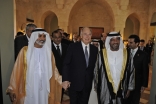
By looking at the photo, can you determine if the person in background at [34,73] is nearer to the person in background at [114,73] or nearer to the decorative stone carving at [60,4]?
the person in background at [114,73]

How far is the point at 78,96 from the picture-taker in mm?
2473

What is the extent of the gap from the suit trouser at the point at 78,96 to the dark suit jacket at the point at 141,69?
0.98m

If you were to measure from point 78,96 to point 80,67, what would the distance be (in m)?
0.52

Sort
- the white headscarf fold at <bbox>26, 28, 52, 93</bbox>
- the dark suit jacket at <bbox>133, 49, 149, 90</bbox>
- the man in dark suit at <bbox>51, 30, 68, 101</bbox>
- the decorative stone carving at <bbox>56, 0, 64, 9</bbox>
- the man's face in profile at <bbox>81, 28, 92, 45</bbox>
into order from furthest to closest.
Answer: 1. the decorative stone carving at <bbox>56, 0, 64, 9</bbox>
2. the man in dark suit at <bbox>51, 30, 68, 101</bbox>
3. the dark suit jacket at <bbox>133, 49, 149, 90</bbox>
4. the man's face in profile at <bbox>81, 28, 92, 45</bbox>
5. the white headscarf fold at <bbox>26, 28, 52, 93</bbox>

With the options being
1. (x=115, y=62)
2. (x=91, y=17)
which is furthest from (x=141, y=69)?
(x=91, y=17)

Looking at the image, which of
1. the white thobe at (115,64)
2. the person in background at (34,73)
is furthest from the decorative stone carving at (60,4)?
the white thobe at (115,64)

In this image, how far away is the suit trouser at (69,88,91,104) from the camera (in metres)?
2.40

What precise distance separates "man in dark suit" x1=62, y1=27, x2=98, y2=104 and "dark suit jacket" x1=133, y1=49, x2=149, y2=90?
816 millimetres

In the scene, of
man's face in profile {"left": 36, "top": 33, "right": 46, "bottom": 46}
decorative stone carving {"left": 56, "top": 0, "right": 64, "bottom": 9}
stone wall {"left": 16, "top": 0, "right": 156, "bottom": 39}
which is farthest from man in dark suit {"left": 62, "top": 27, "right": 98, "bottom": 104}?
decorative stone carving {"left": 56, "top": 0, "right": 64, "bottom": 9}

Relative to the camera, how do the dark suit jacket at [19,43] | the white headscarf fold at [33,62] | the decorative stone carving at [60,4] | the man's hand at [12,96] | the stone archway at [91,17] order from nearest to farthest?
the man's hand at [12,96], the white headscarf fold at [33,62], the dark suit jacket at [19,43], the decorative stone carving at [60,4], the stone archway at [91,17]

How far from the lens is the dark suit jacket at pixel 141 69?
2.62 m

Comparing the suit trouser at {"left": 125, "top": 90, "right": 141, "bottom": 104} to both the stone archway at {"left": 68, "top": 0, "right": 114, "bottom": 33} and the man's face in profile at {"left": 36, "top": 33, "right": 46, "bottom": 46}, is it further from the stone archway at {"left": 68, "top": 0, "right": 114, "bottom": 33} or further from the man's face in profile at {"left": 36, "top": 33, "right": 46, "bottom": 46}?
the stone archway at {"left": 68, "top": 0, "right": 114, "bottom": 33}

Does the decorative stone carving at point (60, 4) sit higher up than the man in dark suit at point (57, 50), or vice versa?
the decorative stone carving at point (60, 4)

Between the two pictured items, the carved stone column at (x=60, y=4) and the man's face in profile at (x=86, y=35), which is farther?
the carved stone column at (x=60, y=4)
